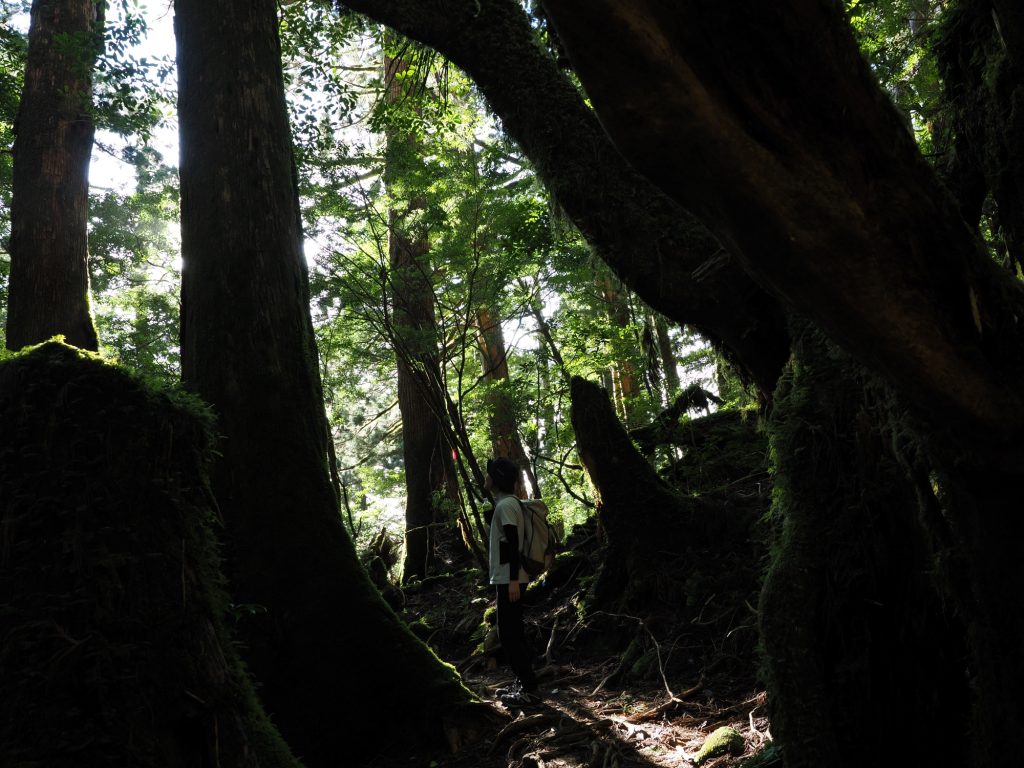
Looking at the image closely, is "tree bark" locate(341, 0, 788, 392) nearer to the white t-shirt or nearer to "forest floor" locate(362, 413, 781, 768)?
"forest floor" locate(362, 413, 781, 768)

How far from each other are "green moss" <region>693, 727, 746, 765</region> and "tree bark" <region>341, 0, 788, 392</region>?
7.32 ft

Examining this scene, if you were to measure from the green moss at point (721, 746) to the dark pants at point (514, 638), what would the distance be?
2.06m

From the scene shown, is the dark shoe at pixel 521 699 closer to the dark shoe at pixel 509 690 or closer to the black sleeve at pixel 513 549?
the dark shoe at pixel 509 690

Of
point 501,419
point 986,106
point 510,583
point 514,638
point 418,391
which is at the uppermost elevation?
point 418,391

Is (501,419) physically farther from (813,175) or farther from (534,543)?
(813,175)

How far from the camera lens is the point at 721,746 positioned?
427 centimetres

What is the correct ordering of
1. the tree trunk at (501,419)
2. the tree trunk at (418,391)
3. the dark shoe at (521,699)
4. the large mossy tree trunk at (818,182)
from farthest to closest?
the tree trunk at (501,419)
the tree trunk at (418,391)
the dark shoe at (521,699)
the large mossy tree trunk at (818,182)

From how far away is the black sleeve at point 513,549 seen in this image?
20.8ft

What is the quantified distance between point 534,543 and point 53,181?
28.0ft

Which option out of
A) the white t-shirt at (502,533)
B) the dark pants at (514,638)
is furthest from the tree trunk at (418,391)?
the dark pants at (514,638)

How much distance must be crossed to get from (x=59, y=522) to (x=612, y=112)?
2152 mm

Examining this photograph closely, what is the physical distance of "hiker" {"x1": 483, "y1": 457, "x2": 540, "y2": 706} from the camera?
6191 mm

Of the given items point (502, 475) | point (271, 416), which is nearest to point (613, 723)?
point (502, 475)

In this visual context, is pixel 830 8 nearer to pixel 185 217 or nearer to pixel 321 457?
pixel 321 457
